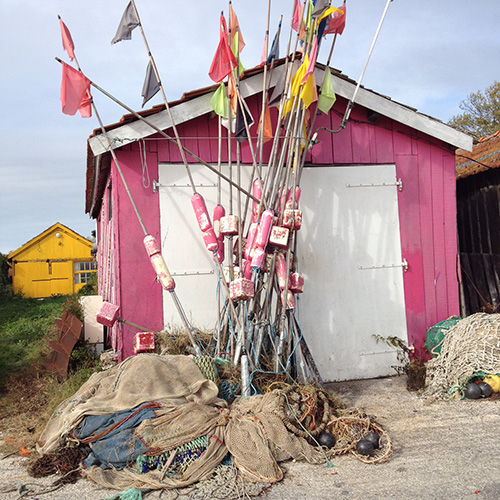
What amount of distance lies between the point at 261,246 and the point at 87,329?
3.82 meters

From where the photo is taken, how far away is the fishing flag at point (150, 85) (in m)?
5.40

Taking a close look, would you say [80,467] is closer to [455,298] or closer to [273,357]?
[273,357]

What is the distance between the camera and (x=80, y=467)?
4145mm

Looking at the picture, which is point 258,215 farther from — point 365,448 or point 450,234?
point 450,234

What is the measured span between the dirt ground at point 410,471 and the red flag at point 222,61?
3905mm

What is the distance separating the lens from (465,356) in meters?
5.70

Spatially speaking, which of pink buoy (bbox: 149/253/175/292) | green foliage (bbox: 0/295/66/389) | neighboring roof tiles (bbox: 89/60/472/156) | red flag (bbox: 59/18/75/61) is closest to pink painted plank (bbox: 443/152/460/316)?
neighboring roof tiles (bbox: 89/60/472/156)

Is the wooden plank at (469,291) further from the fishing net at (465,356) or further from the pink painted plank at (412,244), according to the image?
the fishing net at (465,356)

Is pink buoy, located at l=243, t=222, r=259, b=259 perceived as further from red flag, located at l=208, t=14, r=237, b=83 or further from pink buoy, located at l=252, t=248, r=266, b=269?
red flag, located at l=208, t=14, r=237, b=83

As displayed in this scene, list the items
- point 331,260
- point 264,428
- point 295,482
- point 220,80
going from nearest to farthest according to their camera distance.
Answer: point 295,482, point 264,428, point 220,80, point 331,260

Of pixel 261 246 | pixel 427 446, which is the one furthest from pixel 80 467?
pixel 427 446

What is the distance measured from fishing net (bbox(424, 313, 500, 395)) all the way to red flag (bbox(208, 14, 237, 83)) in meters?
3.94

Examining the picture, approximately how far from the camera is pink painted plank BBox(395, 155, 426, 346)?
682 centimetres

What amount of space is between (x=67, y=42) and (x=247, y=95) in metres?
2.08
